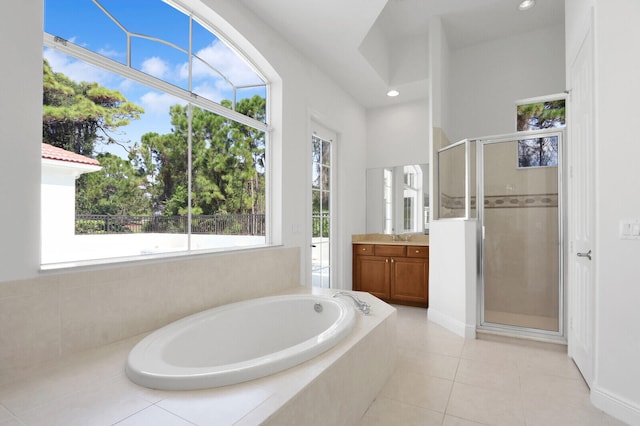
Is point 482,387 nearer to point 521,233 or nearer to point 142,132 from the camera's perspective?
Answer: point 521,233

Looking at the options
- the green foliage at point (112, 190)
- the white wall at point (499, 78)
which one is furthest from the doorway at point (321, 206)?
the green foliage at point (112, 190)

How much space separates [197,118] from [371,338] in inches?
77.1

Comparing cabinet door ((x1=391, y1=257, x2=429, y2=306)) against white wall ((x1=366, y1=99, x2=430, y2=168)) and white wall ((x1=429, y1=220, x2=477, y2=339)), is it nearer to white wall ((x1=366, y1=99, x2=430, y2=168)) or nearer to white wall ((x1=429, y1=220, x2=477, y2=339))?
white wall ((x1=429, y1=220, x2=477, y2=339))

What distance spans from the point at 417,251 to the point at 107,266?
3.32 m

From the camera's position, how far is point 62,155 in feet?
5.57

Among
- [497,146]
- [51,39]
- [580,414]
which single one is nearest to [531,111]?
[497,146]

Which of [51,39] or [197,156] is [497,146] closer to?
[197,156]

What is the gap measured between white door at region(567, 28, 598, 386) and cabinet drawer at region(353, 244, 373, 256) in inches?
85.3

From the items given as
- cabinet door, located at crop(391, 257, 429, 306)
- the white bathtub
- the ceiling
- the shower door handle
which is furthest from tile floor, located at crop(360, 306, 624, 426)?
the ceiling

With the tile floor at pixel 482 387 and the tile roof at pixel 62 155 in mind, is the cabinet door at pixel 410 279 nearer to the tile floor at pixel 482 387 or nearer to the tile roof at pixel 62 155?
the tile floor at pixel 482 387

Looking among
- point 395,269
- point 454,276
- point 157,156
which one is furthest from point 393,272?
point 157,156

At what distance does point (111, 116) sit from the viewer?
6.32 ft
